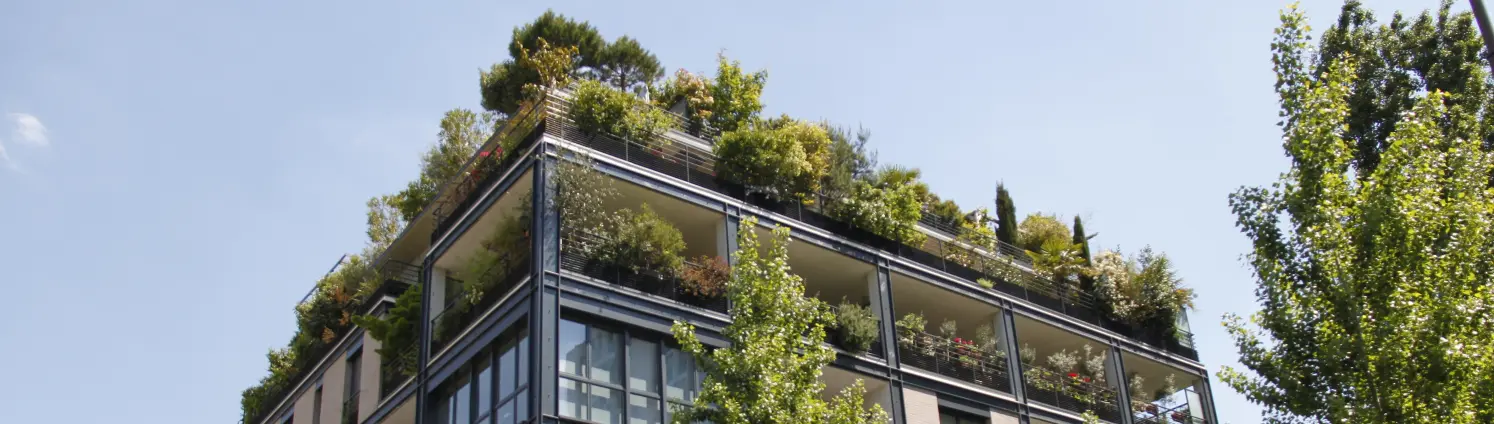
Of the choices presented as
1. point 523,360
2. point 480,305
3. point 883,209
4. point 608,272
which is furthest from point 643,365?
point 883,209

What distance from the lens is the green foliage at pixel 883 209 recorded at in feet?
108

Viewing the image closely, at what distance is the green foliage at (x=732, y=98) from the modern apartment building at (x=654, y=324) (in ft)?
3.69

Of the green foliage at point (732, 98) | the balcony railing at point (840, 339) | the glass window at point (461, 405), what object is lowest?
the glass window at point (461, 405)

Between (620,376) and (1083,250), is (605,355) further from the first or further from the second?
(1083,250)

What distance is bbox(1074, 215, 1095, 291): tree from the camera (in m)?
38.2

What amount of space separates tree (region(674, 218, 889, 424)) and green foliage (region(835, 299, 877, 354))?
19.5ft

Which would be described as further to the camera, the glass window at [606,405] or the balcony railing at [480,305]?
the balcony railing at [480,305]

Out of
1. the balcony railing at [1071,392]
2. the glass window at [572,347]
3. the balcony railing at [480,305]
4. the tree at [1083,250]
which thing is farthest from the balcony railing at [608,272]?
the tree at [1083,250]

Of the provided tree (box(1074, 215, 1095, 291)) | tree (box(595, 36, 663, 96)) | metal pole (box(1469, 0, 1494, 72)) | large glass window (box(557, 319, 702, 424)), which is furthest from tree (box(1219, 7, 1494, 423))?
tree (box(595, 36, 663, 96))

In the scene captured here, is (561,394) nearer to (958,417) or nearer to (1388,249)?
(958,417)

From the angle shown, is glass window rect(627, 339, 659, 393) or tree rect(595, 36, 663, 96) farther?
tree rect(595, 36, 663, 96)

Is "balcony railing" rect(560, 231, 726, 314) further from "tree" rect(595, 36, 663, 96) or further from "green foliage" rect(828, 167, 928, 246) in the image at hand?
"tree" rect(595, 36, 663, 96)

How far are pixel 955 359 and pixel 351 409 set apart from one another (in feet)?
44.0

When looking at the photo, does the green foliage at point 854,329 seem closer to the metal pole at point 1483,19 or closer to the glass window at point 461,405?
the glass window at point 461,405
